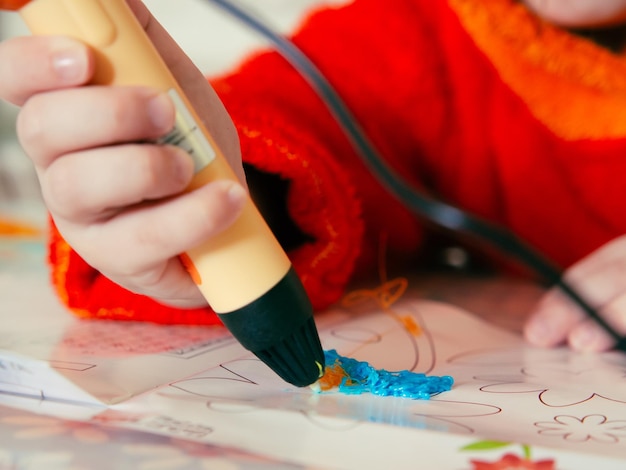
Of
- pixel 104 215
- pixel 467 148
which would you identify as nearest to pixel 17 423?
pixel 104 215

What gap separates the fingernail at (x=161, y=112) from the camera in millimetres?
167

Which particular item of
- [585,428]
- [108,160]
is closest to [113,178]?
[108,160]

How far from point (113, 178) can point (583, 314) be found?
202mm

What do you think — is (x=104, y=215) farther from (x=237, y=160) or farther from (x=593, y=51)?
(x=593, y=51)

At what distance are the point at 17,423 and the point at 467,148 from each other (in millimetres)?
324

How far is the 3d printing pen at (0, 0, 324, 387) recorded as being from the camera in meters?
0.16

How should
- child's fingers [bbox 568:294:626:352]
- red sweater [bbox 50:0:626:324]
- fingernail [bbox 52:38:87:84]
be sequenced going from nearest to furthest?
fingernail [bbox 52:38:87:84] < child's fingers [bbox 568:294:626:352] < red sweater [bbox 50:0:626:324]

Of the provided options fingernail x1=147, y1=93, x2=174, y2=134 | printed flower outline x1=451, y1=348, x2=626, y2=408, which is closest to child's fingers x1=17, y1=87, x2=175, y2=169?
fingernail x1=147, y1=93, x2=174, y2=134

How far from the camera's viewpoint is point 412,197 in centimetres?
36

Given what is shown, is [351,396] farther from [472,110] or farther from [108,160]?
[472,110]

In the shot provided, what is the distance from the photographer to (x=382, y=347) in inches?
9.7

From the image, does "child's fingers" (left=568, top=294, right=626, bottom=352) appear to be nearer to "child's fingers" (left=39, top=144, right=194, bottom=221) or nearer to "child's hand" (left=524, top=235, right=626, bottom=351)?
"child's hand" (left=524, top=235, right=626, bottom=351)

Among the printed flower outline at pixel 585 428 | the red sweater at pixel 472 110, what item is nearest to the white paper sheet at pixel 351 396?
the printed flower outline at pixel 585 428

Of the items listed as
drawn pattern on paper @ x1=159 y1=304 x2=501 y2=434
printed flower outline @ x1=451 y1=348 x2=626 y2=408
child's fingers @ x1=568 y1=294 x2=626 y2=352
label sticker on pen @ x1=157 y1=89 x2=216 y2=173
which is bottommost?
drawn pattern on paper @ x1=159 y1=304 x2=501 y2=434
